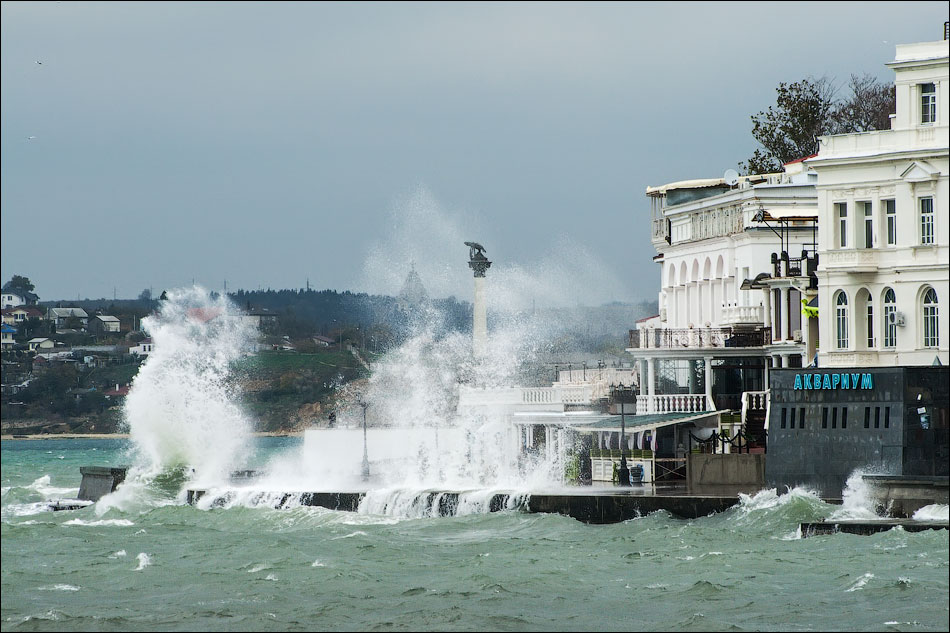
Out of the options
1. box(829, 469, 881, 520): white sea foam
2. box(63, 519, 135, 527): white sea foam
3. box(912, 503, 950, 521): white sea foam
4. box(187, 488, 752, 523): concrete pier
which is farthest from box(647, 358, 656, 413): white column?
box(912, 503, 950, 521): white sea foam

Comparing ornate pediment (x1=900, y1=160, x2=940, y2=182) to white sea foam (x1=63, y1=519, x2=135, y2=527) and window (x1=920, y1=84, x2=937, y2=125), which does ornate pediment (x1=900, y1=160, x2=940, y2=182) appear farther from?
white sea foam (x1=63, y1=519, x2=135, y2=527)

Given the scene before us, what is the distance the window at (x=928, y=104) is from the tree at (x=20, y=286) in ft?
79.8

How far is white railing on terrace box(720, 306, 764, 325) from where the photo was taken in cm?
5381

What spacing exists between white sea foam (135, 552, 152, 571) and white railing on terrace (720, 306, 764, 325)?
2180 cm

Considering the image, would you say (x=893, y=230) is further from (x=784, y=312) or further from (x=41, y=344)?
(x=41, y=344)

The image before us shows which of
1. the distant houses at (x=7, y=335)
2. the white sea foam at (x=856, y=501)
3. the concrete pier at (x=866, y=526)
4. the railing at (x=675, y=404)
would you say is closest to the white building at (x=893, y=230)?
the white sea foam at (x=856, y=501)

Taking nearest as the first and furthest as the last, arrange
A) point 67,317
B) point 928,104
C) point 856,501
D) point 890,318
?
point 67,317, point 856,501, point 928,104, point 890,318

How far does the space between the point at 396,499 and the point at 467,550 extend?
947cm

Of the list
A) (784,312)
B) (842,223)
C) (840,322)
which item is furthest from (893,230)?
(784,312)

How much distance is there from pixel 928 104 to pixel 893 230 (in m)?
3.20

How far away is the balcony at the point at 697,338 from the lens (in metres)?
53.1

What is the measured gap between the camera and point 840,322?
44.0m

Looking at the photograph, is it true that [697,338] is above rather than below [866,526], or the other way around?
above

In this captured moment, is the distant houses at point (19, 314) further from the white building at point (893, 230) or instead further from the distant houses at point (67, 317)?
the white building at point (893, 230)
